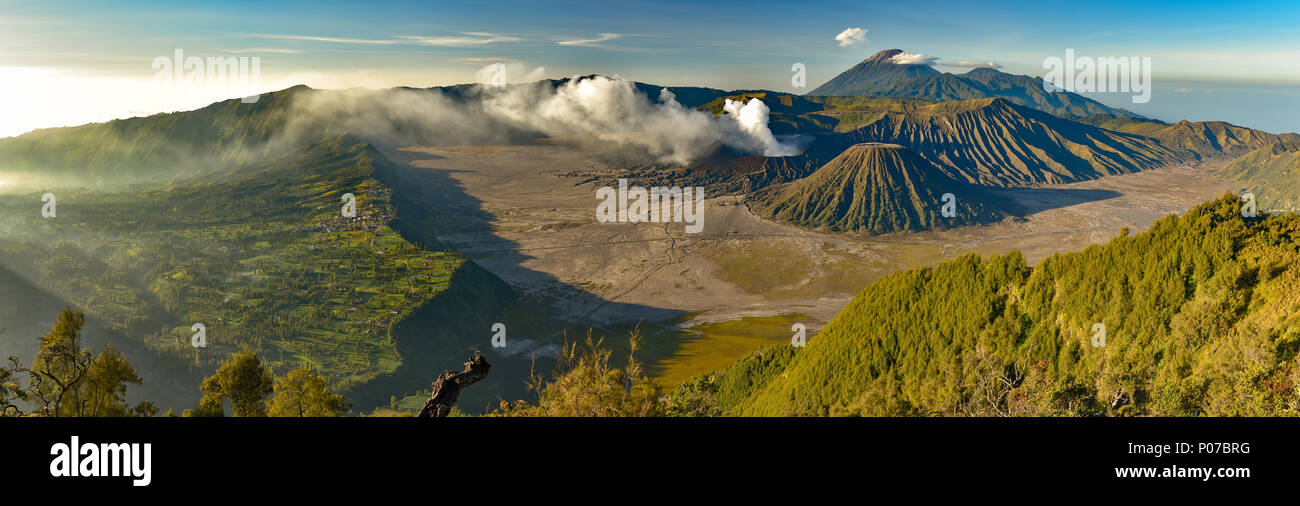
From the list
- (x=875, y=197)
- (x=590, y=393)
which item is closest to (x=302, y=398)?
(x=590, y=393)

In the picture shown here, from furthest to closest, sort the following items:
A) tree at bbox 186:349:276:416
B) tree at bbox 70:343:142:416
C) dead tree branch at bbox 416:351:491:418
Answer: tree at bbox 186:349:276:416 → tree at bbox 70:343:142:416 → dead tree branch at bbox 416:351:491:418

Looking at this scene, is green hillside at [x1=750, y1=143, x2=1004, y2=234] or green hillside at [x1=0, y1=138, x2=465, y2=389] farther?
green hillside at [x1=750, y1=143, x2=1004, y2=234]

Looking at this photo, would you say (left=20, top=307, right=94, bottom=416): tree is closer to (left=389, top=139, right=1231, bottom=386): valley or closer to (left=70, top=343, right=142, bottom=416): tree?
(left=70, top=343, right=142, bottom=416): tree

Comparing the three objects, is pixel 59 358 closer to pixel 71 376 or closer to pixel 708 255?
pixel 71 376

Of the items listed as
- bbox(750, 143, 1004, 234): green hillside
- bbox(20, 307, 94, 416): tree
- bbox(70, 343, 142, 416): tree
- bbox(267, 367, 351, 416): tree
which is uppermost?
bbox(750, 143, 1004, 234): green hillside

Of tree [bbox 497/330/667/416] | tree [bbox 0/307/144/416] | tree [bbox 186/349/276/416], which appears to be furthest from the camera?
tree [bbox 186/349/276/416]

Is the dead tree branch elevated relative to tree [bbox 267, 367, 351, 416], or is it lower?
elevated

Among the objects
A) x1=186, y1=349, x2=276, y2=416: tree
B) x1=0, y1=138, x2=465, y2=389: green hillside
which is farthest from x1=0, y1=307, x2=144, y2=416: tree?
x1=0, y1=138, x2=465, y2=389: green hillside
